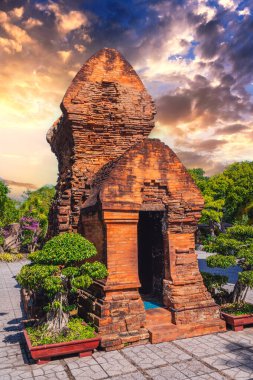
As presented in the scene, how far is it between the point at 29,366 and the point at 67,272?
1.72m

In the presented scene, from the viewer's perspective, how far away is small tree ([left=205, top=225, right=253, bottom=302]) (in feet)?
26.1

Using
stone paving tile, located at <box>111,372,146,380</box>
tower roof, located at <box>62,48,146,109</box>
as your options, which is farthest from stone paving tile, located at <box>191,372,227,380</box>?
tower roof, located at <box>62,48,146,109</box>

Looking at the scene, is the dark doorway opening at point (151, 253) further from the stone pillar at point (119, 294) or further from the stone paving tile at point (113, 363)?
the stone paving tile at point (113, 363)

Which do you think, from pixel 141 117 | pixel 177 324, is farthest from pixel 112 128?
pixel 177 324

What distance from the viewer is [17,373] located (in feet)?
18.5

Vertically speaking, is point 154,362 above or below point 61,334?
below

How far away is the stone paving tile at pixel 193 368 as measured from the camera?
5.59 metres

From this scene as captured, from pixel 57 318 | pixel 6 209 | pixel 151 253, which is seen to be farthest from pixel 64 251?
pixel 6 209

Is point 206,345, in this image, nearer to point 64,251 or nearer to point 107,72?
point 64,251

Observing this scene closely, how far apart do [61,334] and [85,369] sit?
0.96 m

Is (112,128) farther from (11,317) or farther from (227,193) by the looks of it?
(227,193)

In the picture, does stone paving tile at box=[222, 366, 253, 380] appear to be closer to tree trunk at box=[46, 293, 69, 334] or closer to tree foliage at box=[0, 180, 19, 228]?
tree trunk at box=[46, 293, 69, 334]

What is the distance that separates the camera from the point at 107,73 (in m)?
10.3

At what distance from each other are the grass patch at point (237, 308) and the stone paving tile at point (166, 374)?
2.97 m
